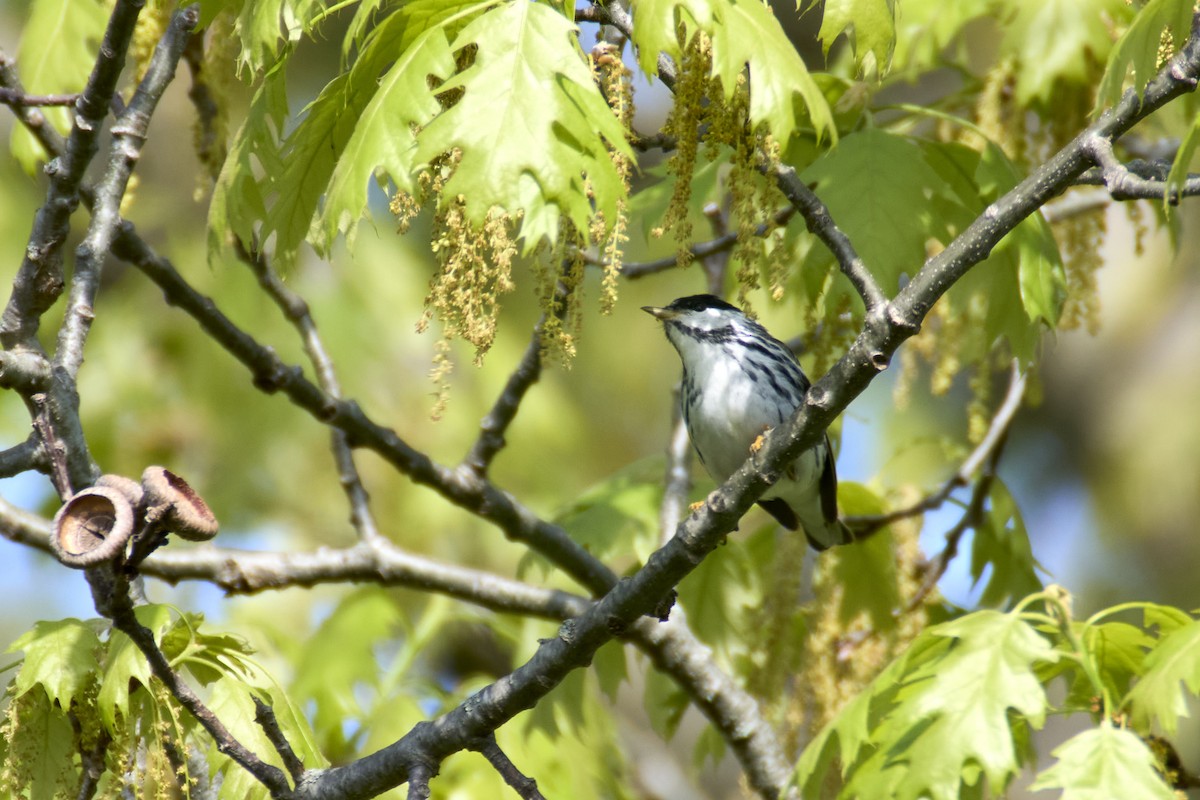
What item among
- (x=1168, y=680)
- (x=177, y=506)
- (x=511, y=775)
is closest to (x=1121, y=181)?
(x=1168, y=680)

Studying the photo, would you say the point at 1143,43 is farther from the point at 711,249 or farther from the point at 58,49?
the point at 58,49

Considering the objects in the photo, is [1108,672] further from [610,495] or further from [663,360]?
[663,360]

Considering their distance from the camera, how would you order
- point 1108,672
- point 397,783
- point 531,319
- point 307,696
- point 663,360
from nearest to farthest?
point 397,783 → point 1108,672 → point 307,696 → point 531,319 → point 663,360

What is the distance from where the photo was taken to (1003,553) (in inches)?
131

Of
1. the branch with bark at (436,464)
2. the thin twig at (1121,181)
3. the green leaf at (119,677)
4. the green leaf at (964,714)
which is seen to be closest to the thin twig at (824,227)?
the branch with bark at (436,464)

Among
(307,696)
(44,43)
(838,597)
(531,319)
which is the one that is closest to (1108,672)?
(838,597)

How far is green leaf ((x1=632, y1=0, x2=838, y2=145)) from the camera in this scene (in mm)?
1640

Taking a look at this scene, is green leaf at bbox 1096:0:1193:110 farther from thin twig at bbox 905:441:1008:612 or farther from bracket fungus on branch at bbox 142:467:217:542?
thin twig at bbox 905:441:1008:612

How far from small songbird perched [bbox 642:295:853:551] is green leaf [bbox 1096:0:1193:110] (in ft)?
4.60

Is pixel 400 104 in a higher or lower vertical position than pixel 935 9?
lower

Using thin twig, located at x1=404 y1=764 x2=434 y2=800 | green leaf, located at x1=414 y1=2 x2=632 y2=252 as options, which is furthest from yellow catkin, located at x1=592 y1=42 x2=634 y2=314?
thin twig, located at x1=404 y1=764 x2=434 y2=800

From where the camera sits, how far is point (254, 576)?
2828 mm

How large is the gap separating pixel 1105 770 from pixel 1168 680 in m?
0.22

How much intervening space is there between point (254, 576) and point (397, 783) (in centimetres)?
90
